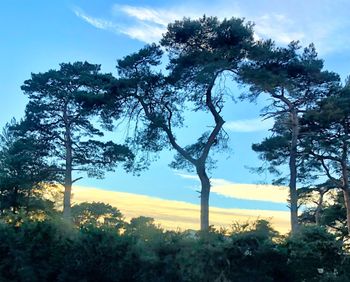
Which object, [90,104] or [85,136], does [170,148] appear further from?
[85,136]

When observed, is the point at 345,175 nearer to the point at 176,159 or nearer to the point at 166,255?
the point at 176,159

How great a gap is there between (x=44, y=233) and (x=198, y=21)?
1529cm

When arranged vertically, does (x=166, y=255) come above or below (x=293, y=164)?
below

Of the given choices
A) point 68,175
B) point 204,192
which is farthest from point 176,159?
point 68,175

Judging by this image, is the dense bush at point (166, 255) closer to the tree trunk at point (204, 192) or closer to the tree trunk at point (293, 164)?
the tree trunk at point (204, 192)

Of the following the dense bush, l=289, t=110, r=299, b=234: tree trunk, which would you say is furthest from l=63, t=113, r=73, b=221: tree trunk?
the dense bush

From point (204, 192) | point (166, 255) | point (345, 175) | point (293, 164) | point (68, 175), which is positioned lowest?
point (166, 255)

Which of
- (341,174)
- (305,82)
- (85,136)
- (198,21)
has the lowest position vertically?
(341,174)

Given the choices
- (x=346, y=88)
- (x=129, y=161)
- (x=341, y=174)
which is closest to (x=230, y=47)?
(x=346, y=88)

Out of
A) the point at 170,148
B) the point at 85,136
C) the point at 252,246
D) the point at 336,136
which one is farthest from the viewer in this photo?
the point at 85,136

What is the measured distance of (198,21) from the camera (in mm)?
22484

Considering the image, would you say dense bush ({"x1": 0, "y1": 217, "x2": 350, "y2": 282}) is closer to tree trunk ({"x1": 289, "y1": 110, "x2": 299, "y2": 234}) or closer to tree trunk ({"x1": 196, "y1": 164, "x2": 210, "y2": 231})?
tree trunk ({"x1": 196, "y1": 164, "x2": 210, "y2": 231})

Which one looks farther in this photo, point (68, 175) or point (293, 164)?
point (68, 175)

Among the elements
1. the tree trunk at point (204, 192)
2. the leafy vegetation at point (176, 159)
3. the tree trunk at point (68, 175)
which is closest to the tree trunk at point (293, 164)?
the leafy vegetation at point (176, 159)
